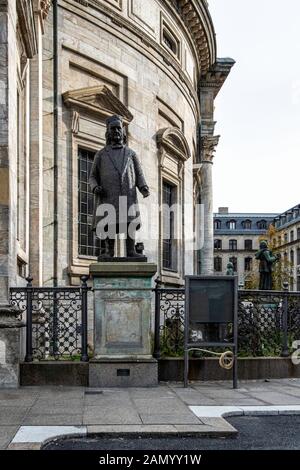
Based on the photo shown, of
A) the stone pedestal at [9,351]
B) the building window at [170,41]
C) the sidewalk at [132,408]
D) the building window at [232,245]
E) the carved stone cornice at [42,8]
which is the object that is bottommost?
the sidewalk at [132,408]

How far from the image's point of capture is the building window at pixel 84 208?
20141 millimetres

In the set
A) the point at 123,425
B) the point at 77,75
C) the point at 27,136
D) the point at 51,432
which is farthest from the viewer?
the point at 77,75

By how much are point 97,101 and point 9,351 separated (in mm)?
11948

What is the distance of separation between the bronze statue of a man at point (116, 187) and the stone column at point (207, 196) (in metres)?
26.1

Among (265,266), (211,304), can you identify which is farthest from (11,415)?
(265,266)

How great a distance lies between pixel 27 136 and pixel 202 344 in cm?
749

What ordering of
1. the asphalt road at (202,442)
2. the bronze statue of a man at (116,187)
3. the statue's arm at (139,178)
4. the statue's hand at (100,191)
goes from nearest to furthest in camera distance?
1. the asphalt road at (202,442)
2. the bronze statue of a man at (116,187)
3. the statue's hand at (100,191)
4. the statue's arm at (139,178)

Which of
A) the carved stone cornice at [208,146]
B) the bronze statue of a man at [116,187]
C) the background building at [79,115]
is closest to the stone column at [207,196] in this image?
the carved stone cornice at [208,146]

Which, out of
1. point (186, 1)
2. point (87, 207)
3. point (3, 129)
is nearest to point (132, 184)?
point (3, 129)

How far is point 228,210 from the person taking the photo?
412 feet

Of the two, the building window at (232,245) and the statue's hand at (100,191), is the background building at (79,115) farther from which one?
the building window at (232,245)

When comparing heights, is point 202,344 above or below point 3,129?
below

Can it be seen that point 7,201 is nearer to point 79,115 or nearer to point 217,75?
point 79,115

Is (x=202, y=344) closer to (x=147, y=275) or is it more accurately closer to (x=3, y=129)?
(x=147, y=275)
